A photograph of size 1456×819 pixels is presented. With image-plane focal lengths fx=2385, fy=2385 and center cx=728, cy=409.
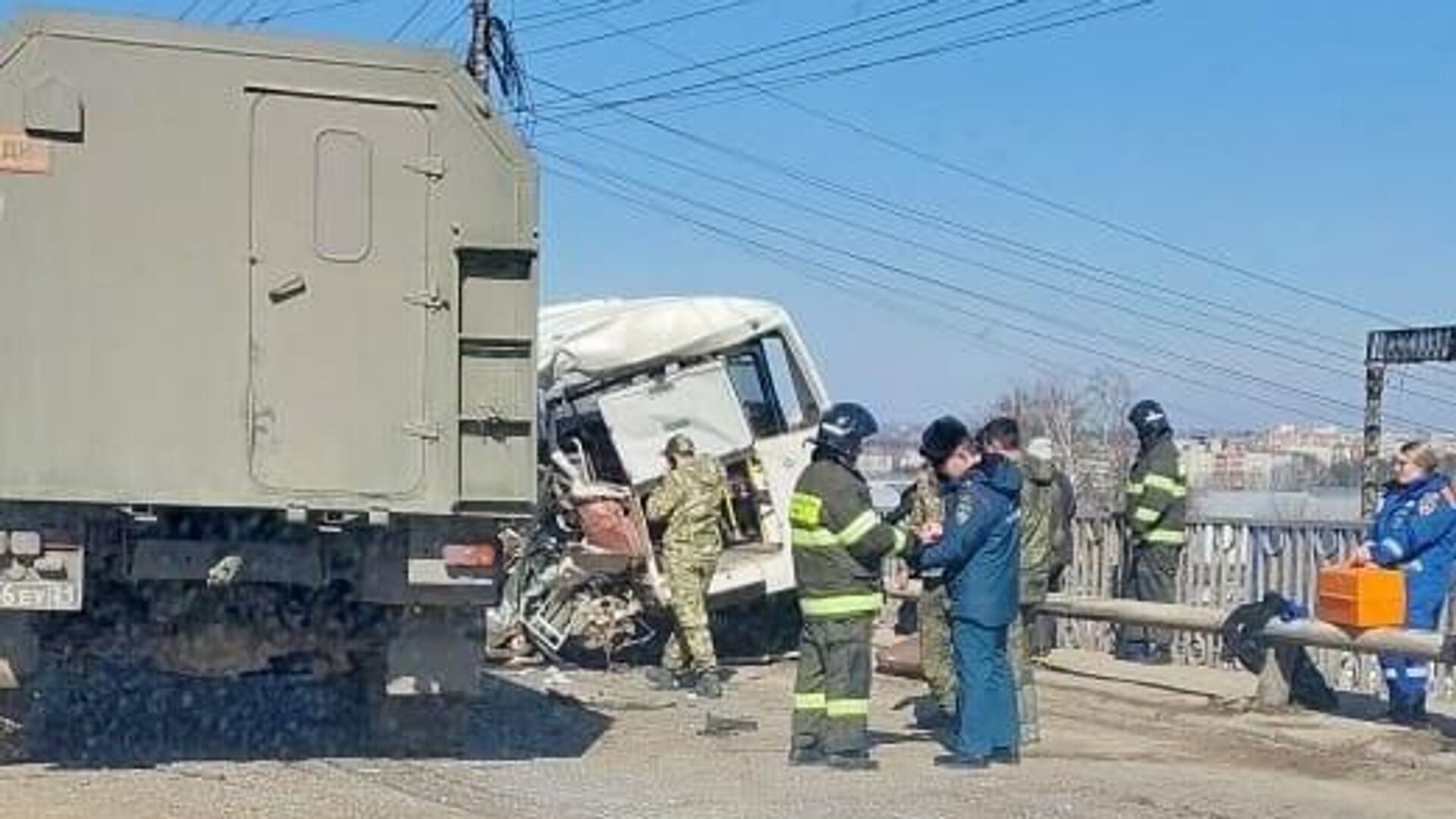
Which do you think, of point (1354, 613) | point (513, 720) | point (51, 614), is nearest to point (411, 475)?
point (51, 614)

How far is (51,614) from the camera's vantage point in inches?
443

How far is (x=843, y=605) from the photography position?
1162 cm

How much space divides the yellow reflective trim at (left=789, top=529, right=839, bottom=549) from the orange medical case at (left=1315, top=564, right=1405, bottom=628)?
133 inches

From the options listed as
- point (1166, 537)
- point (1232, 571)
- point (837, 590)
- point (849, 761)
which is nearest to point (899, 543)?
point (837, 590)

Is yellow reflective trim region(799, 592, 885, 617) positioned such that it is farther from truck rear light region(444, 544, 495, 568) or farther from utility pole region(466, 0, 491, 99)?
utility pole region(466, 0, 491, 99)

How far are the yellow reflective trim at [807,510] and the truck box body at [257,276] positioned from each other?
145 cm

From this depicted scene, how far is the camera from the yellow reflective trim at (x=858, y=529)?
11.6m

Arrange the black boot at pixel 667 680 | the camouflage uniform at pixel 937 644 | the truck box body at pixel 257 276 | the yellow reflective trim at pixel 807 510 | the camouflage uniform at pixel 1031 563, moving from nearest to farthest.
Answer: the truck box body at pixel 257 276, the yellow reflective trim at pixel 807 510, the camouflage uniform at pixel 1031 563, the camouflage uniform at pixel 937 644, the black boot at pixel 667 680

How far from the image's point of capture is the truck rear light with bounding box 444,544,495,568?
442 inches

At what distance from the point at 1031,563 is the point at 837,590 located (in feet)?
7.49

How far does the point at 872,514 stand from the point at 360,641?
2618mm

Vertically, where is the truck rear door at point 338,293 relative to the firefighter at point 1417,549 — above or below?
above

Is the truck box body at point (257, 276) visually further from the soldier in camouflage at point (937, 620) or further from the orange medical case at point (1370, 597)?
the orange medical case at point (1370, 597)

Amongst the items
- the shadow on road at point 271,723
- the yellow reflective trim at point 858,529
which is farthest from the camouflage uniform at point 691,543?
the yellow reflective trim at point 858,529
